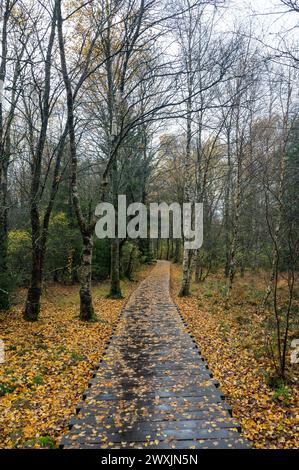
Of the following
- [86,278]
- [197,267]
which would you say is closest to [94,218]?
[86,278]

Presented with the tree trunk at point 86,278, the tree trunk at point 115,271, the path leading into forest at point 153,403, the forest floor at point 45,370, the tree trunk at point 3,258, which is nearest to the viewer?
the path leading into forest at point 153,403

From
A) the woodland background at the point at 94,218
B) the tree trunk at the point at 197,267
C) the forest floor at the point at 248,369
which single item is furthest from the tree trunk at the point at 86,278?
the tree trunk at the point at 197,267

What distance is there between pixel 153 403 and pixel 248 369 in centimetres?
256

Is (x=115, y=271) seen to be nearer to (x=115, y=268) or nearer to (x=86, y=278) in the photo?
(x=115, y=268)

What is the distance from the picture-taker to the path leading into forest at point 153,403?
3.90 meters

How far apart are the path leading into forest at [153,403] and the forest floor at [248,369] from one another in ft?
1.17

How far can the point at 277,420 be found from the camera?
4.61 metres

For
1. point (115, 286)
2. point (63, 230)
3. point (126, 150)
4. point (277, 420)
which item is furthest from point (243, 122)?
point (277, 420)

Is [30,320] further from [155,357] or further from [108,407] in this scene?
[108,407]

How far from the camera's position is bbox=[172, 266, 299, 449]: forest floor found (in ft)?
14.4

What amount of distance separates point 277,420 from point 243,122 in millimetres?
11459

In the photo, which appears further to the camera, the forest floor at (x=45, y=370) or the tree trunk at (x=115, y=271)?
the tree trunk at (x=115, y=271)

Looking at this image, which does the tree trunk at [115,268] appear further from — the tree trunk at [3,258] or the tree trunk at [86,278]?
the tree trunk at [3,258]
